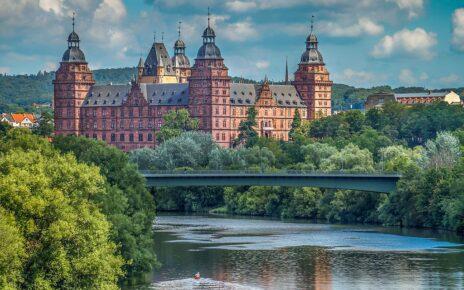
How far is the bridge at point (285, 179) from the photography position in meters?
124

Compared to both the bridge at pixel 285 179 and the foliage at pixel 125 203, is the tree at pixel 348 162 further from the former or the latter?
the foliage at pixel 125 203

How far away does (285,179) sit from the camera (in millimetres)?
131000

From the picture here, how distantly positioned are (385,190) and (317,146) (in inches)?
1898

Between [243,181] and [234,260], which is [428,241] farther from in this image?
[243,181]

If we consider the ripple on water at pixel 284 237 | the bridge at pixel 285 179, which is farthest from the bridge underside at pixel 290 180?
the ripple on water at pixel 284 237

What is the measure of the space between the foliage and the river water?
1895mm

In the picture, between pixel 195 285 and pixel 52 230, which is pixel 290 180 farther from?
pixel 52 230

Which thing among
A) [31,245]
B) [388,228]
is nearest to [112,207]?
[31,245]

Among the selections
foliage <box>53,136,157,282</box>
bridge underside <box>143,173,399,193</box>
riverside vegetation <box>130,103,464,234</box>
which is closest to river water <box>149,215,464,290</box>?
foliage <box>53,136,157,282</box>

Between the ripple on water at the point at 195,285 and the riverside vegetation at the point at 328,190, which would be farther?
the riverside vegetation at the point at 328,190

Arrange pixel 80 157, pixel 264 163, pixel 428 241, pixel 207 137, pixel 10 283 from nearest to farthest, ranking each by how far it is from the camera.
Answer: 1. pixel 10 283
2. pixel 80 157
3. pixel 428 241
4. pixel 264 163
5. pixel 207 137

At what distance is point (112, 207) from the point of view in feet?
264

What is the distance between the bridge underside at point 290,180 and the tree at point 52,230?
59092mm

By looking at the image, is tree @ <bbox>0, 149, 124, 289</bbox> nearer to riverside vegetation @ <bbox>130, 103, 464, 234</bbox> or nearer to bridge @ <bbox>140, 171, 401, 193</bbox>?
riverside vegetation @ <bbox>130, 103, 464, 234</bbox>
